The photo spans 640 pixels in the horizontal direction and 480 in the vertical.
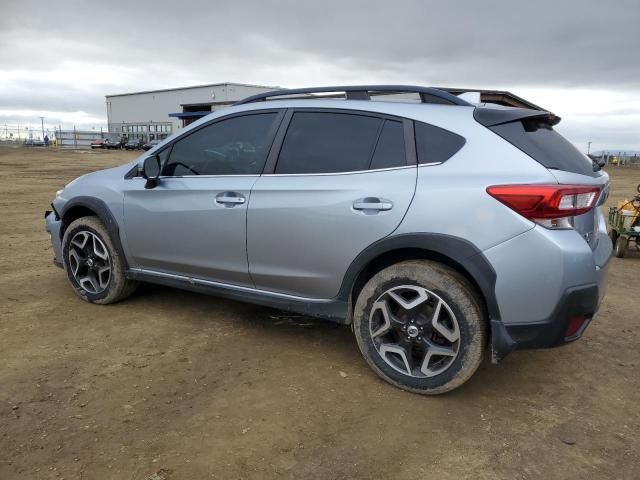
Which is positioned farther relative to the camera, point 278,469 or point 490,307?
point 490,307

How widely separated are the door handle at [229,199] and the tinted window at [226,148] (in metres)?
0.18

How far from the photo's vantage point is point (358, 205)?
10.3ft

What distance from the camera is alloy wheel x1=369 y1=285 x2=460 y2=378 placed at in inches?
118

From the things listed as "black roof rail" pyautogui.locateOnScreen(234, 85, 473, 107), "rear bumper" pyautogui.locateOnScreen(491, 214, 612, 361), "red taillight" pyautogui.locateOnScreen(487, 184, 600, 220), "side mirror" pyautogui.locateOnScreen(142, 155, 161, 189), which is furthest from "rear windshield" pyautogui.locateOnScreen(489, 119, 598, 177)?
"side mirror" pyautogui.locateOnScreen(142, 155, 161, 189)

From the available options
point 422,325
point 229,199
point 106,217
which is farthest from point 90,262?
point 422,325

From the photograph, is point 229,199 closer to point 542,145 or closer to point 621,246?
point 542,145

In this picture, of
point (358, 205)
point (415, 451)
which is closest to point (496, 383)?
point (415, 451)

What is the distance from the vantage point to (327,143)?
3.44m

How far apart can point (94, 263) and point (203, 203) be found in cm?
140

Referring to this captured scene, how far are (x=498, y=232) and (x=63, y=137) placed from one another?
74.6m

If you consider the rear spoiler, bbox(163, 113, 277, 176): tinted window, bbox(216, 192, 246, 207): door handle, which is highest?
the rear spoiler

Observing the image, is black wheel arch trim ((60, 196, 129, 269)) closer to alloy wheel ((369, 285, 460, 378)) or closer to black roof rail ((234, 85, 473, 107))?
black roof rail ((234, 85, 473, 107))

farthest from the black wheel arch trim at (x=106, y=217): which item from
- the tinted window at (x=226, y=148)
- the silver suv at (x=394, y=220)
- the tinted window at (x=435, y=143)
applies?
the tinted window at (x=435, y=143)

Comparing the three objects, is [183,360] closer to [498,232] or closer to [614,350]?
[498,232]
